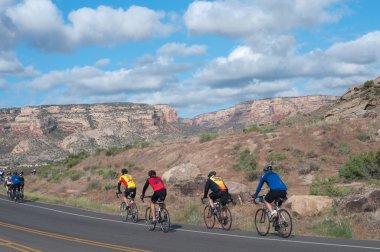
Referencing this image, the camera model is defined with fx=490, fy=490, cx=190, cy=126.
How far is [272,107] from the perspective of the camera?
607 ft

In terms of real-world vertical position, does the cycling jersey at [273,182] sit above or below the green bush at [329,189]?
A: above

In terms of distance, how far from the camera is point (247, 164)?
33.7 meters

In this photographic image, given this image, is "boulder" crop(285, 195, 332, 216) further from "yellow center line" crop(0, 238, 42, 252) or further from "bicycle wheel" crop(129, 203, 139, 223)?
"yellow center line" crop(0, 238, 42, 252)

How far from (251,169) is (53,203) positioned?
1297 centimetres

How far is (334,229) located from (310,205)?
4.31m

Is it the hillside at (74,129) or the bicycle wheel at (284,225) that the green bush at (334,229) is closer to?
the bicycle wheel at (284,225)

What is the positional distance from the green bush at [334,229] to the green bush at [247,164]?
605 inches

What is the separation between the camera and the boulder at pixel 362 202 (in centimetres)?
1700

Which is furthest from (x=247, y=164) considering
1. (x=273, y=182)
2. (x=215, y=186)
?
(x=273, y=182)

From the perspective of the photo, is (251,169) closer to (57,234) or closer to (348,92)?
(57,234)

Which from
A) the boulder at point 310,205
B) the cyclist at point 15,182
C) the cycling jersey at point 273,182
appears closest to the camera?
the cycling jersey at point 273,182

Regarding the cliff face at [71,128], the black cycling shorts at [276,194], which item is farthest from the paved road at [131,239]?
the cliff face at [71,128]

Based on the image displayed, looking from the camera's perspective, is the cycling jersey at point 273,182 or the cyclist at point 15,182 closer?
the cycling jersey at point 273,182

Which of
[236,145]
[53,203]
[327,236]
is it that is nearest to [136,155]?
[236,145]
